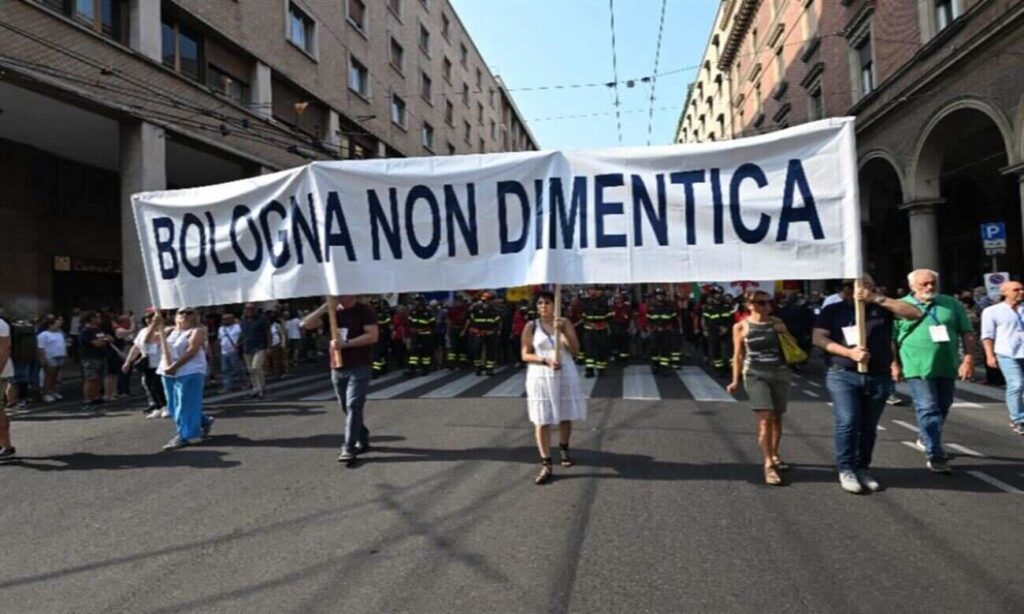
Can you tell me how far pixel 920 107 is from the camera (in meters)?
18.1

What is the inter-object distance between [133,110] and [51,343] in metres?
6.59

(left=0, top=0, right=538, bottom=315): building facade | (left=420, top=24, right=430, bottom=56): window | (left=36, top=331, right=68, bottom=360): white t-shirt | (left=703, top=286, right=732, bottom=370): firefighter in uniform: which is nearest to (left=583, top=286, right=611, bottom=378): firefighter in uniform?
(left=703, top=286, right=732, bottom=370): firefighter in uniform

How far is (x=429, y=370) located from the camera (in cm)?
1517

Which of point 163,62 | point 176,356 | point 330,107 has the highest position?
point 330,107

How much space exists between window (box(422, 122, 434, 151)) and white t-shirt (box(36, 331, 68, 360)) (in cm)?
2886

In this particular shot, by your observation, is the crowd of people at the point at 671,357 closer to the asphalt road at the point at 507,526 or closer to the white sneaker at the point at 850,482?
the white sneaker at the point at 850,482

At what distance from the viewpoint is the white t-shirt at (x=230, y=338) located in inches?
496

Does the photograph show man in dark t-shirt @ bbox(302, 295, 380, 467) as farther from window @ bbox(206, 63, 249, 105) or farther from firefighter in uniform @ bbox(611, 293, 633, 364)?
window @ bbox(206, 63, 249, 105)

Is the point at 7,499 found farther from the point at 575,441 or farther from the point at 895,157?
the point at 895,157

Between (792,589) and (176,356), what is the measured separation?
6.76 meters

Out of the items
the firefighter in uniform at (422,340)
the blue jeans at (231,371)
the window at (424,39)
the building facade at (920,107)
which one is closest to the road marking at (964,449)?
the building facade at (920,107)

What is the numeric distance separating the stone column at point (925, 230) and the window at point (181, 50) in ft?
68.0

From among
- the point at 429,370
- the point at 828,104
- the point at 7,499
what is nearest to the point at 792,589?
the point at 7,499

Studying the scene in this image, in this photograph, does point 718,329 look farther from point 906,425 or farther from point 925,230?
point 925,230
